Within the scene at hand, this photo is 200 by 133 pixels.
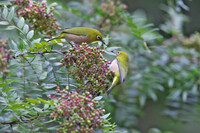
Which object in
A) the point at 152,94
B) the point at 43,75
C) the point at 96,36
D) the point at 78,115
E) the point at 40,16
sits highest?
the point at 40,16

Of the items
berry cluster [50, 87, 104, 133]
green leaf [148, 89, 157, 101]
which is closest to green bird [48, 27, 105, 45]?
berry cluster [50, 87, 104, 133]

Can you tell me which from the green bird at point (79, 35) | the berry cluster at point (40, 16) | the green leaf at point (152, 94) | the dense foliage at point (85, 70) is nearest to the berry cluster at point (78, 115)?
the dense foliage at point (85, 70)

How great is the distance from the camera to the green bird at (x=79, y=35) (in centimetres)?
240

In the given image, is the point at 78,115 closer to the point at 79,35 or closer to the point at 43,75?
the point at 43,75

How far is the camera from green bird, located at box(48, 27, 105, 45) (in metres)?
2.40

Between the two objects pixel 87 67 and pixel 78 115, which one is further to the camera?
pixel 87 67

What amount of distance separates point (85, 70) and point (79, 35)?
22.2 inches

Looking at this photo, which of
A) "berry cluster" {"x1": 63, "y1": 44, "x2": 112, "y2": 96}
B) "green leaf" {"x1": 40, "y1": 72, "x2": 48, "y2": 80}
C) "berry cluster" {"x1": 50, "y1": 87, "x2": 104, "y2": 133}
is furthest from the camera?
"green leaf" {"x1": 40, "y1": 72, "x2": 48, "y2": 80}

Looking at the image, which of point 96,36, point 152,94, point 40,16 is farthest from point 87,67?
point 152,94

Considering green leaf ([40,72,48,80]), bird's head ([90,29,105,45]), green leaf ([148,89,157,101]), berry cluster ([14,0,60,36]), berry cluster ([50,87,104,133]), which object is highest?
berry cluster ([14,0,60,36])

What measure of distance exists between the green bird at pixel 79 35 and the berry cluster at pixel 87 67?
0.39 m

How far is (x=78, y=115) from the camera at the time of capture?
1.60m

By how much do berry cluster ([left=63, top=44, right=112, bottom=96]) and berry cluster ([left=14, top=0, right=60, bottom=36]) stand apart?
0.54m

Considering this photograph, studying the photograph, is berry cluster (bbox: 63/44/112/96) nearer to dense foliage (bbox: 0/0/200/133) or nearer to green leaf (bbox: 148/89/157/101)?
dense foliage (bbox: 0/0/200/133)
